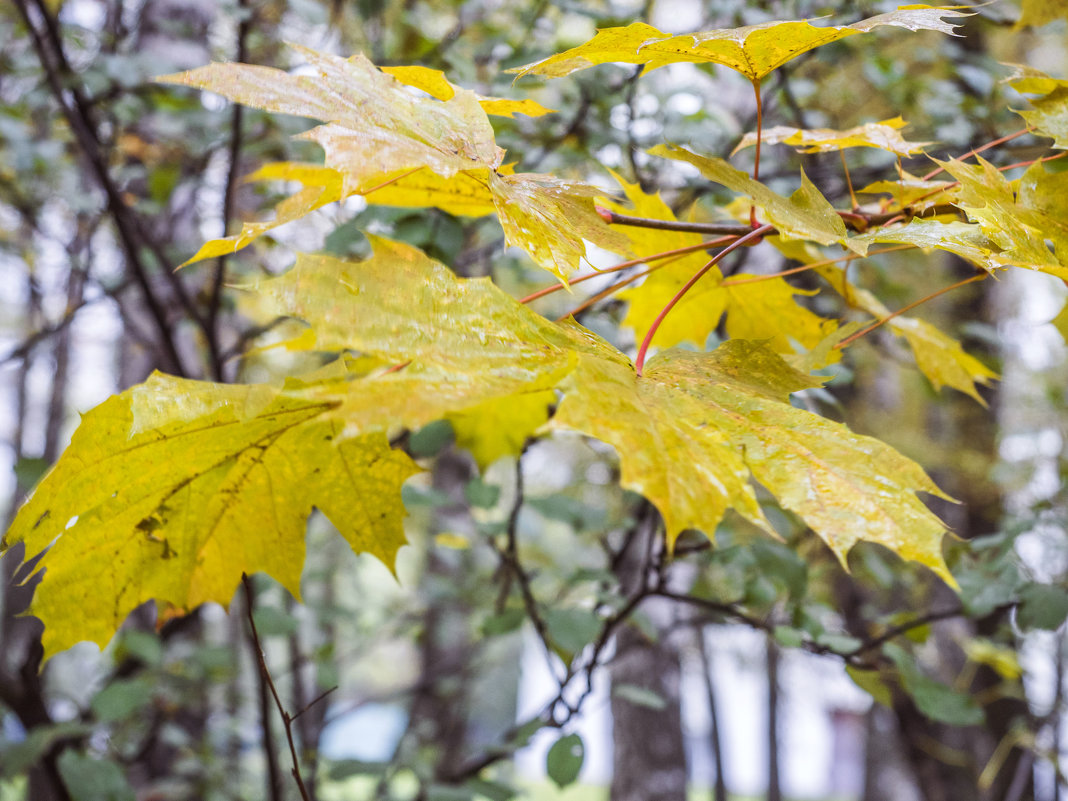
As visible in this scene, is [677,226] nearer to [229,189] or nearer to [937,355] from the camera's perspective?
[937,355]

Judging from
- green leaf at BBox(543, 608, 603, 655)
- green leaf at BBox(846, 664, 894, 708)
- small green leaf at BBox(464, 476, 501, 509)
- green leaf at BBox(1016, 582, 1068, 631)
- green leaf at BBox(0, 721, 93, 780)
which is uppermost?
small green leaf at BBox(464, 476, 501, 509)

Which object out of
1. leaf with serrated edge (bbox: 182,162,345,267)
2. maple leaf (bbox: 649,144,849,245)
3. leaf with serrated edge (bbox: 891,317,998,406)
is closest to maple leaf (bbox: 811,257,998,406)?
leaf with serrated edge (bbox: 891,317,998,406)

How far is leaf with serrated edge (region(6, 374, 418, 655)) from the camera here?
0.39 metres

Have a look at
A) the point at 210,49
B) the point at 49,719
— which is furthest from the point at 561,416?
the point at 210,49

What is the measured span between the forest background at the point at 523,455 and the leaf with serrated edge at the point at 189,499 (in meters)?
0.07


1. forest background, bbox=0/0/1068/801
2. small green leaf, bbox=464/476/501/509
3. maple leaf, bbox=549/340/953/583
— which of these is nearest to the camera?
maple leaf, bbox=549/340/953/583

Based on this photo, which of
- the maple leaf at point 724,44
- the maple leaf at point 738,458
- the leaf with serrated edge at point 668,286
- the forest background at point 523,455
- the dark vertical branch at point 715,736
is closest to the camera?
the maple leaf at point 738,458

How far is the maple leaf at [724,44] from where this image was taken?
42 cm

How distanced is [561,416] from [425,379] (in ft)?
0.21

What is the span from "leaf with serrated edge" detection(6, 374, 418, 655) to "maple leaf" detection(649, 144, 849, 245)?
28cm

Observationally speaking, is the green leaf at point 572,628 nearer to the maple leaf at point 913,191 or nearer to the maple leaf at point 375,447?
the maple leaf at point 375,447

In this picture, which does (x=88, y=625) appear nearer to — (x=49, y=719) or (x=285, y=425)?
(x=285, y=425)

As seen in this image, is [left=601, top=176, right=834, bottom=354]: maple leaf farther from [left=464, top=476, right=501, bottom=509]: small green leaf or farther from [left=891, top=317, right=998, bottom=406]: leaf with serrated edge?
[left=464, top=476, right=501, bottom=509]: small green leaf

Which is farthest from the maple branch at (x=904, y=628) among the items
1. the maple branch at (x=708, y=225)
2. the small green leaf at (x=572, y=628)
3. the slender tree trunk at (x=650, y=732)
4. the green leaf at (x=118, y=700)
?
the slender tree trunk at (x=650, y=732)
